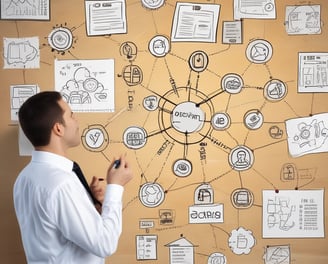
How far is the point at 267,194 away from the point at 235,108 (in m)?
0.40

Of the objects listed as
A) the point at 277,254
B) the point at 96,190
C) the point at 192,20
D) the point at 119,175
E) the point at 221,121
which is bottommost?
the point at 277,254

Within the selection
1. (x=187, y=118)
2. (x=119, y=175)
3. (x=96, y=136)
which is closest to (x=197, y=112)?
(x=187, y=118)

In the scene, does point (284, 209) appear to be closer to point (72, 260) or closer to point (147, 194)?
point (147, 194)

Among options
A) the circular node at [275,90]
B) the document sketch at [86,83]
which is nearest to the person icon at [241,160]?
the circular node at [275,90]

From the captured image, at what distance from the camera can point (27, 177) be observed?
1279mm

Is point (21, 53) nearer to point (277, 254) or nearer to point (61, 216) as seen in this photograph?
point (61, 216)

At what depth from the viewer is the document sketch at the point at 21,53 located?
1745 millimetres

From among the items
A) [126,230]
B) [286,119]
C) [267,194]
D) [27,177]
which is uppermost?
[286,119]

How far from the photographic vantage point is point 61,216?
118cm

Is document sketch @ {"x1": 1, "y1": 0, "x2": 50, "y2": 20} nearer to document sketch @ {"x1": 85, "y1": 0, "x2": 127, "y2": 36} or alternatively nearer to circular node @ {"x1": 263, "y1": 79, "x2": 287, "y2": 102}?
document sketch @ {"x1": 85, "y1": 0, "x2": 127, "y2": 36}

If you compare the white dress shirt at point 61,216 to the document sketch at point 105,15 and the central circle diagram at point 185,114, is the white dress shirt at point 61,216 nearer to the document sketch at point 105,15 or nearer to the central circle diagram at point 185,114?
the central circle diagram at point 185,114

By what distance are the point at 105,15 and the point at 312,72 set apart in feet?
3.01

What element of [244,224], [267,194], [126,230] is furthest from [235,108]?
[126,230]

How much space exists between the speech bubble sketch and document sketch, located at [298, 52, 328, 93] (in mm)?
656
